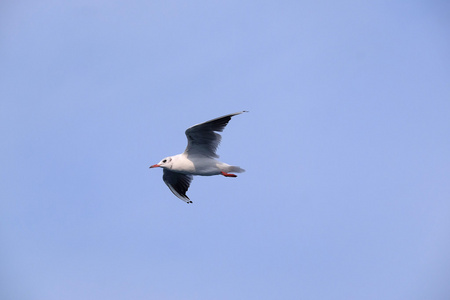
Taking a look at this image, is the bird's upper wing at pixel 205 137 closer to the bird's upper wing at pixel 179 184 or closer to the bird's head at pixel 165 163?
the bird's head at pixel 165 163

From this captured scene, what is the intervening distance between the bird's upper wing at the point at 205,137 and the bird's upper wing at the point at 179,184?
245 centimetres

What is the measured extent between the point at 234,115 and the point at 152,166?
3920mm

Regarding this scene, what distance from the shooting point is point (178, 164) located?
57.8 feet

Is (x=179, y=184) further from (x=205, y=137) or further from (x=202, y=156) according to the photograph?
(x=205, y=137)

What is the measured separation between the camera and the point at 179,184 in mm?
19906

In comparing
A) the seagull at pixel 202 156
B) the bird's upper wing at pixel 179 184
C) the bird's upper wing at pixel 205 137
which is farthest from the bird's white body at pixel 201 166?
the bird's upper wing at pixel 179 184

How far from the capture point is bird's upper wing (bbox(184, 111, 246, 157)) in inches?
648

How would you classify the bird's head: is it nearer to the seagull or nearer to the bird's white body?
the seagull

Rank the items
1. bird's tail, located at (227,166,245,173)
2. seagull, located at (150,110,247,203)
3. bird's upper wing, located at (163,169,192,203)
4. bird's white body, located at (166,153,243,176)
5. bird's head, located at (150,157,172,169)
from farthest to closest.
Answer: bird's upper wing, located at (163,169,192,203), bird's head, located at (150,157,172,169), bird's white body, located at (166,153,243,176), bird's tail, located at (227,166,245,173), seagull, located at (150,110,247,203)

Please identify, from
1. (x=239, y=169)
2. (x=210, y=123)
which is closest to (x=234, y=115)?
(x=210, y=123)

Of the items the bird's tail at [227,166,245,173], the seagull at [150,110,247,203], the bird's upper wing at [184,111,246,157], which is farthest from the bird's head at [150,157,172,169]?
the bird's tail at [227,166,245,173]

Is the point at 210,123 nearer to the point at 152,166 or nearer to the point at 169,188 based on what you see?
the point at 152,166

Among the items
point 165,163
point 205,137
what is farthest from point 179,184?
point 205,137

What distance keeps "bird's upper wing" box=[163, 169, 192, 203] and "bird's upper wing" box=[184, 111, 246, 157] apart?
245 cm
